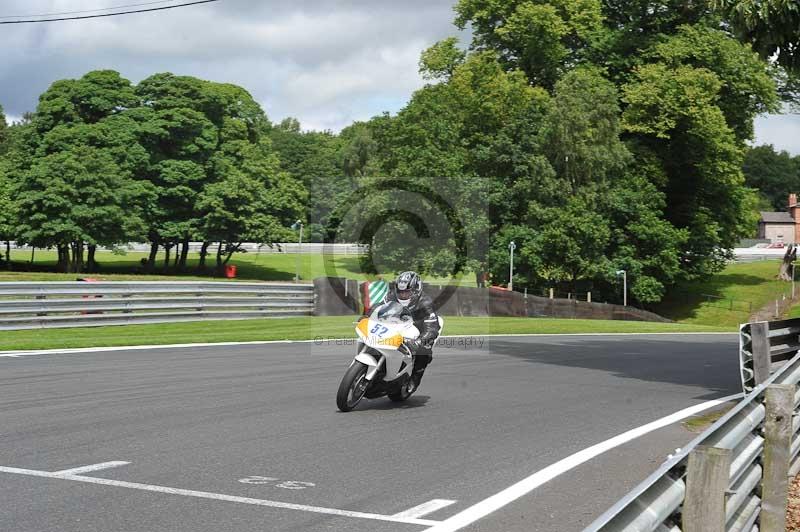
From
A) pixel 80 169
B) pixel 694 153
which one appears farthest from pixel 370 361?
pixel 80 169

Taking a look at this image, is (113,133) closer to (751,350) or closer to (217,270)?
(217,270)

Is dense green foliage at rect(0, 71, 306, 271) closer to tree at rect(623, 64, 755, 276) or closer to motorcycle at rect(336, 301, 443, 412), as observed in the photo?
tree at rect(623, 64, 755, 276)

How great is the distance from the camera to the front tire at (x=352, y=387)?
33.9 feet

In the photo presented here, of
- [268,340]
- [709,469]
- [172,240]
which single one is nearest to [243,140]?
[172,240]

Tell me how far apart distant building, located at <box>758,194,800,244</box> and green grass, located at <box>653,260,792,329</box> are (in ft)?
293

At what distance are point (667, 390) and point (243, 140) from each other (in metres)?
60.3

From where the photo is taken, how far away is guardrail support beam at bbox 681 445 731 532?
4.00 meters

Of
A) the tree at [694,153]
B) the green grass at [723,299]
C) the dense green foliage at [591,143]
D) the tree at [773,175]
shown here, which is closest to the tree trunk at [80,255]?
the dense green foliage at [591,143]

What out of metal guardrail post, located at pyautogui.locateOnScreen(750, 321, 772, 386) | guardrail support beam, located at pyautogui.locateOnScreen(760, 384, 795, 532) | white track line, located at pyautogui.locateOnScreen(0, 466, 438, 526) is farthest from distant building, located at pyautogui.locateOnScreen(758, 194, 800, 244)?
white track line, located at pyautogui.locateOnScreen(0, 466, 438, 526)

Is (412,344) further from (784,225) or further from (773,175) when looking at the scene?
(773,175)

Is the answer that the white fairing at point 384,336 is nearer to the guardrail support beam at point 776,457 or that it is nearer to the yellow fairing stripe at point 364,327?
the yellow fairing stripe at point 364,327

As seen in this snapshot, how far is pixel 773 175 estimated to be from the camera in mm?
163000

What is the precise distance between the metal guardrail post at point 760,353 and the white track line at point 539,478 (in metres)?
0.94

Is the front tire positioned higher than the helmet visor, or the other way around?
the helmet visor
